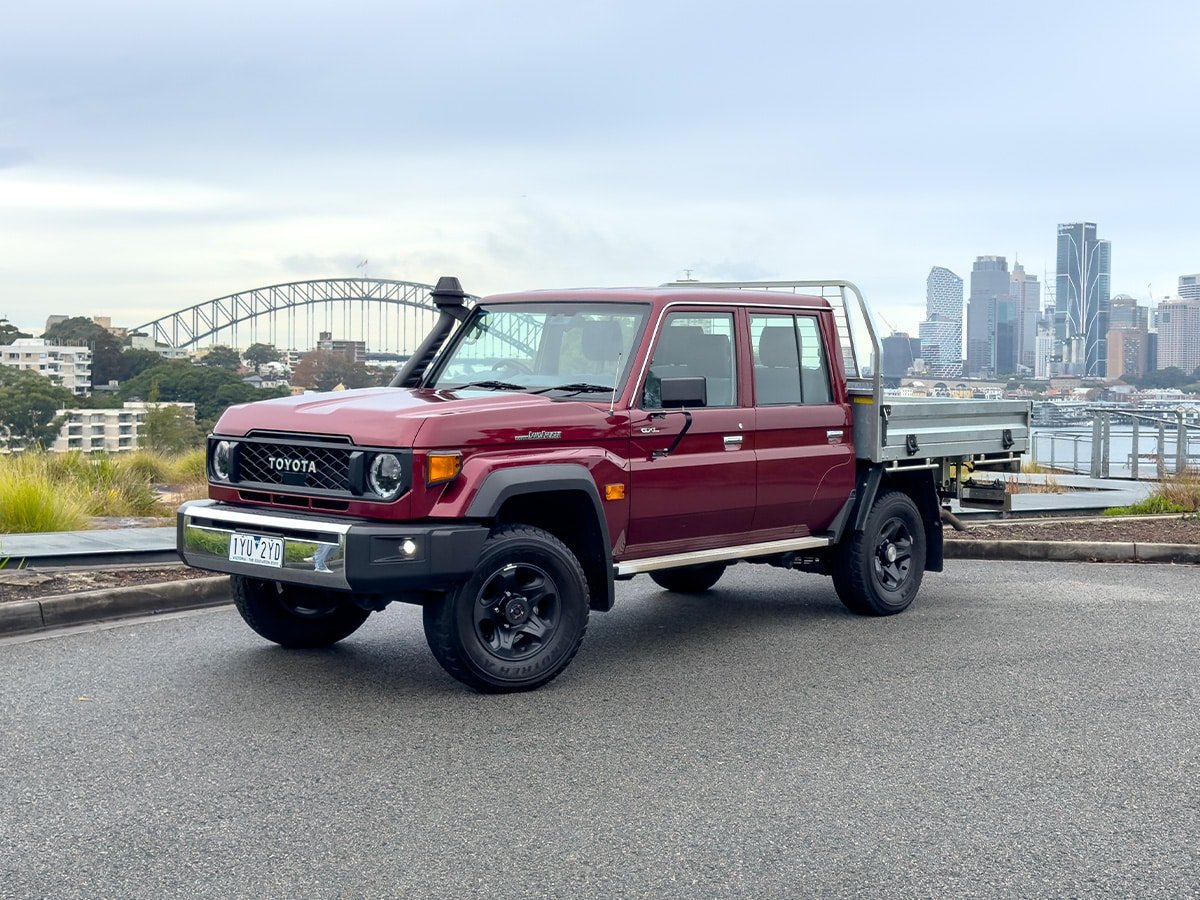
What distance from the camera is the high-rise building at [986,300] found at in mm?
58672

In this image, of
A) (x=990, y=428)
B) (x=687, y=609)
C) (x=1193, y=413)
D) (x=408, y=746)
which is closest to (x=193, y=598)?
(x=687, y=609)

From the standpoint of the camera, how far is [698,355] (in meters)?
7.93

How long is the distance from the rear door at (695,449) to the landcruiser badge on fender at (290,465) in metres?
1.66

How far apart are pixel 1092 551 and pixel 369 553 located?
7.88 metres

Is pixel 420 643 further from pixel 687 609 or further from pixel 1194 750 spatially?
pixel 1194 750

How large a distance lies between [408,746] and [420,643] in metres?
2.29

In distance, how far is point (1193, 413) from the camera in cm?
2173

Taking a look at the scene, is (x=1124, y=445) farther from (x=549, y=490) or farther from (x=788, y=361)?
(x=549, y=490)

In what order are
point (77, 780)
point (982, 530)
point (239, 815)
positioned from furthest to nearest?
point (982, 530), point (77, 780), point (239, 815)

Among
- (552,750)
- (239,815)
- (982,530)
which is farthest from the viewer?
(982,530)

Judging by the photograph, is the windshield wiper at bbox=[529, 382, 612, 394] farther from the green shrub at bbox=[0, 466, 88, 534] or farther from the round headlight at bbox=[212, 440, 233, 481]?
the green shrub at bbox=[0, 466, 88, 534]

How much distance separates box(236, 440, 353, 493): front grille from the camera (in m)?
6.70

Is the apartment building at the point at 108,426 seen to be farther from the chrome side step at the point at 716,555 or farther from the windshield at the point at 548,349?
the chrome side step at the point at 716,555

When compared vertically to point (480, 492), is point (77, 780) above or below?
below
